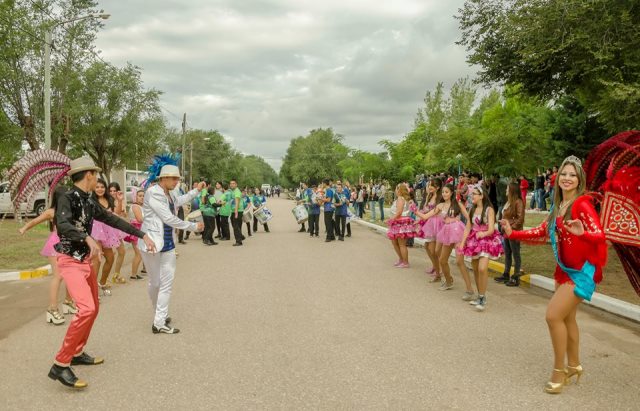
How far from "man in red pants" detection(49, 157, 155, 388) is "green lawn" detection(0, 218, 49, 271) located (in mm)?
6685

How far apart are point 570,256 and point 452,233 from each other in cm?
393

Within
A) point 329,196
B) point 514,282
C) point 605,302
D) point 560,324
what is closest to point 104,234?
point 560,324

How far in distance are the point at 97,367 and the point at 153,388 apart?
34.1 inches

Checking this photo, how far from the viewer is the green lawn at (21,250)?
36.1ft

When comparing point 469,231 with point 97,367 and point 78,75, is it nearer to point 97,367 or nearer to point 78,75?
point 97,367

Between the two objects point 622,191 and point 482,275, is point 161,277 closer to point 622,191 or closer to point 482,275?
point 482,275

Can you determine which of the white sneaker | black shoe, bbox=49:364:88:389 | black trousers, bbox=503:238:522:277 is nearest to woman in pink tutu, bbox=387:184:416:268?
black trousers, bbox=503:238:522:277

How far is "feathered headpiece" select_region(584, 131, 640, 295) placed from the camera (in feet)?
15.2

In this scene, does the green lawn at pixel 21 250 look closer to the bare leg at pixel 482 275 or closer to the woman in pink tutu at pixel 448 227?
the woman in pink tutu at pixel 448 227

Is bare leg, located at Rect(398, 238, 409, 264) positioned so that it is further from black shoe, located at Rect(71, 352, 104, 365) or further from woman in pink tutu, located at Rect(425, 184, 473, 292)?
black shoe, located at Rect(71, 352, 104, 365)

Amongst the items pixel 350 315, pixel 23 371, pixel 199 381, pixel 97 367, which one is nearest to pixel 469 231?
pixel 350 315

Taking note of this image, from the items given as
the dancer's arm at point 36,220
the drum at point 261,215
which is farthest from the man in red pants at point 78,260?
the drum at point 261,215

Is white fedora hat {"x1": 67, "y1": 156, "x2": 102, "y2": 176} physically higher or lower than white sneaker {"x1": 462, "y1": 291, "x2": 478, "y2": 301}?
higher

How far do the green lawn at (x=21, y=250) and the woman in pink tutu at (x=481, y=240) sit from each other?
8466mm
